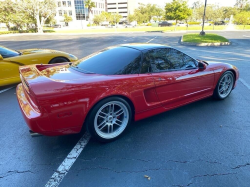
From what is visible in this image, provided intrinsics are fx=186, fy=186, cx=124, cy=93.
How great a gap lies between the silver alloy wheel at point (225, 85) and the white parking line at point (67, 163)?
9.85 feet

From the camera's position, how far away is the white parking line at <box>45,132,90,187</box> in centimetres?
206

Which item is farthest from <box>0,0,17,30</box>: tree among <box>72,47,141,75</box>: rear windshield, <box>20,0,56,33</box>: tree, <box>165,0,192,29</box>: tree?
<box>72,47,141,75</box>: rear windshield

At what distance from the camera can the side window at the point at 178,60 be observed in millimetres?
3300

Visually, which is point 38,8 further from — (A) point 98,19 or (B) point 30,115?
(B) point 30,115

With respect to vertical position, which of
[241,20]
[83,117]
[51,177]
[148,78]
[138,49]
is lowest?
[51,177]

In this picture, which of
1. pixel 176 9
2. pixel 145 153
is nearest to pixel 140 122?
pixel 145 153

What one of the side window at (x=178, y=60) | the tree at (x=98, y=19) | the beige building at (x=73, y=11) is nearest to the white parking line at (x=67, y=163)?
the side window at (x=178, y=60)

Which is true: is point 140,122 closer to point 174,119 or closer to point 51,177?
point 174,119

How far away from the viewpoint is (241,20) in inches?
1566

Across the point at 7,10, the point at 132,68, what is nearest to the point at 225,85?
the point at 132,68

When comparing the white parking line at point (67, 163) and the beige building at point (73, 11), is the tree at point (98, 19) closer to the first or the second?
the beige building at point (73, 11)

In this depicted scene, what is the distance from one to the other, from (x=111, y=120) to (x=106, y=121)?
0.08 meters

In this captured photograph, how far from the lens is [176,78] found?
3.16 m

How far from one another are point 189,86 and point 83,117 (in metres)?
2.02
